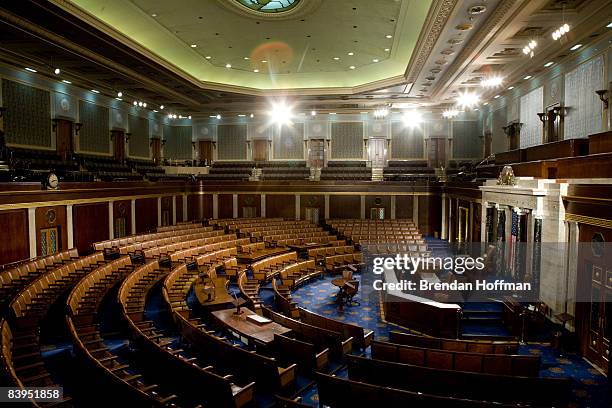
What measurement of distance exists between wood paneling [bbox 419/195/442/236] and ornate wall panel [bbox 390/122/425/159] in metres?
3.54

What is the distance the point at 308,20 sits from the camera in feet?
42.8

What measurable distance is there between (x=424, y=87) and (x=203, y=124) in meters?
13.4

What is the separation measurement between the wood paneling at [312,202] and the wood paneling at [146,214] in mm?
7483

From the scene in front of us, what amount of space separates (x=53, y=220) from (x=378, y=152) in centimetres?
1688

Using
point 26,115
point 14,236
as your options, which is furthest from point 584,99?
point 26,115

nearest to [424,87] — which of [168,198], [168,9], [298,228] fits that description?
[298,228]

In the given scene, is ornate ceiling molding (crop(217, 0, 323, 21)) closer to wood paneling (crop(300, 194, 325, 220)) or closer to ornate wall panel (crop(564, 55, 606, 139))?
ornate wall panel (crop(564, 55, 606, 139))

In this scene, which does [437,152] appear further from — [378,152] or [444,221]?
[444,221]

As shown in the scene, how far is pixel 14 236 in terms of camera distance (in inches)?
413

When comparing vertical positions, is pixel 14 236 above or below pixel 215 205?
below

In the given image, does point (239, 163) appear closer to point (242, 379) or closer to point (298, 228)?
point (298, 228)

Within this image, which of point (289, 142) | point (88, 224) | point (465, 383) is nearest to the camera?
point (465, 383)

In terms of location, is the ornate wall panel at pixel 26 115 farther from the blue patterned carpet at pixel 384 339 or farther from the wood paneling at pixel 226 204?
the blue patterned carpet at pixel 384 339

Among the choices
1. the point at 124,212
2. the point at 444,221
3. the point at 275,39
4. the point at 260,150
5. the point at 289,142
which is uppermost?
the point at 275,39
